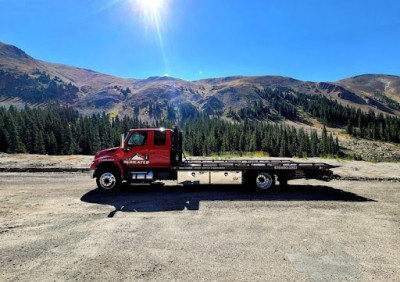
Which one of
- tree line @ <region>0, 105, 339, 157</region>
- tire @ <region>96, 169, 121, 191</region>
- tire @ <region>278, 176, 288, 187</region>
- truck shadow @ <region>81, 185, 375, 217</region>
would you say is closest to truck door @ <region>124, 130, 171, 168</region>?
tire @ <region>96, 169, 121, 191</region>

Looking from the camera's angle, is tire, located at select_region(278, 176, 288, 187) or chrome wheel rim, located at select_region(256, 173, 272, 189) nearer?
chrome wheel rim, located at select_region(256, 173, 272, 189)

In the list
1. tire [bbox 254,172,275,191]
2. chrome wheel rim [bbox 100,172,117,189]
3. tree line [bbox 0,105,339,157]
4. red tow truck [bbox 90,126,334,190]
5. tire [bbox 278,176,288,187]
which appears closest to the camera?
red tow truck [bbox 90,126,334,190]

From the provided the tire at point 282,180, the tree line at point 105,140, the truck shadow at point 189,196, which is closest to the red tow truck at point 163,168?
the tire at point 282,180

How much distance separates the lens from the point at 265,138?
105 meters

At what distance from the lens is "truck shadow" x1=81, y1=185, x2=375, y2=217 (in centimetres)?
1062

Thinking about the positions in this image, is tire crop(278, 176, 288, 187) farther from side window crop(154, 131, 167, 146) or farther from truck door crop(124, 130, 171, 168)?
side window crop(154, 131, 167, 146)

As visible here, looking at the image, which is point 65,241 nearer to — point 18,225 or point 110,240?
point 110,240

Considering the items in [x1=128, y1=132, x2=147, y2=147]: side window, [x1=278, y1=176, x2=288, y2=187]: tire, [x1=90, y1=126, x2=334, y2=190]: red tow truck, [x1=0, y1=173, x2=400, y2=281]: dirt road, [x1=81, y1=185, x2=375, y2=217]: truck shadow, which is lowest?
[x1=0, y1=173, x2=400, y2=281]: dirt road

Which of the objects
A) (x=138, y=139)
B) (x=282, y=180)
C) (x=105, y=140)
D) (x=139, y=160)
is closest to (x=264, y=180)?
(x=282, y=180)

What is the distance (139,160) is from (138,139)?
1.08 m

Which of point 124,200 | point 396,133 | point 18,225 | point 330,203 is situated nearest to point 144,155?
point 124,200

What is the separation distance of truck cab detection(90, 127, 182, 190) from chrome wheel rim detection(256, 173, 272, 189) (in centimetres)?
439

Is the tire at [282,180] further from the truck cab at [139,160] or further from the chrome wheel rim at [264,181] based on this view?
the truck cab at [139,160]

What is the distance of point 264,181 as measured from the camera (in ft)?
43.1
